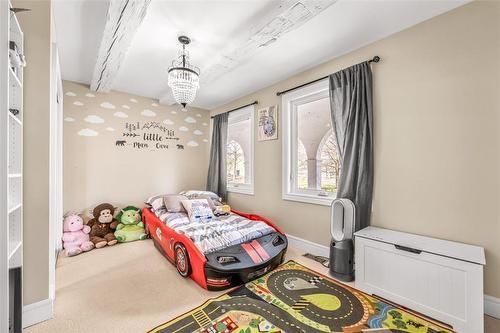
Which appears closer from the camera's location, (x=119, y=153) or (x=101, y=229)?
(x=101, y=229)

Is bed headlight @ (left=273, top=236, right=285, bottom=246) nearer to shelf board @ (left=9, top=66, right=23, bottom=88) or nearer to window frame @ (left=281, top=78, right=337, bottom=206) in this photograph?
window frame @ (left=281, top=78, right=337, bottom=206)

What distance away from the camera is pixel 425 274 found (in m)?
1.59

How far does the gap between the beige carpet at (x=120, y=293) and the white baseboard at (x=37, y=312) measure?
0.04m

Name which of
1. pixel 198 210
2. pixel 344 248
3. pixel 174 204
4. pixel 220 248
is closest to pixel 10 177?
pixel 220 248

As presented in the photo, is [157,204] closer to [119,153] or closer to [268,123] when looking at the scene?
[119,153]

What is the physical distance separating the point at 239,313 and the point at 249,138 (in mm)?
2684

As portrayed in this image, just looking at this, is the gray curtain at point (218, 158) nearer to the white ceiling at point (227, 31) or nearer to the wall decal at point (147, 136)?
the wall decal at point (147, 136)

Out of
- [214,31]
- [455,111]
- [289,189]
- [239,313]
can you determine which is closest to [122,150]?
[214,31]

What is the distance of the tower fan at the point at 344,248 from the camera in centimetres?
206

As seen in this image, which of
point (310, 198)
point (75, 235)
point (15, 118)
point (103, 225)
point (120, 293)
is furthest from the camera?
point (103, 225)

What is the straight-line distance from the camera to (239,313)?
1614mm

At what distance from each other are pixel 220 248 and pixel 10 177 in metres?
1.57

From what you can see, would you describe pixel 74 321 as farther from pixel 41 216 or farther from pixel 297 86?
pixel 297 86

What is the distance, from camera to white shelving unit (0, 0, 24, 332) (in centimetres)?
85
